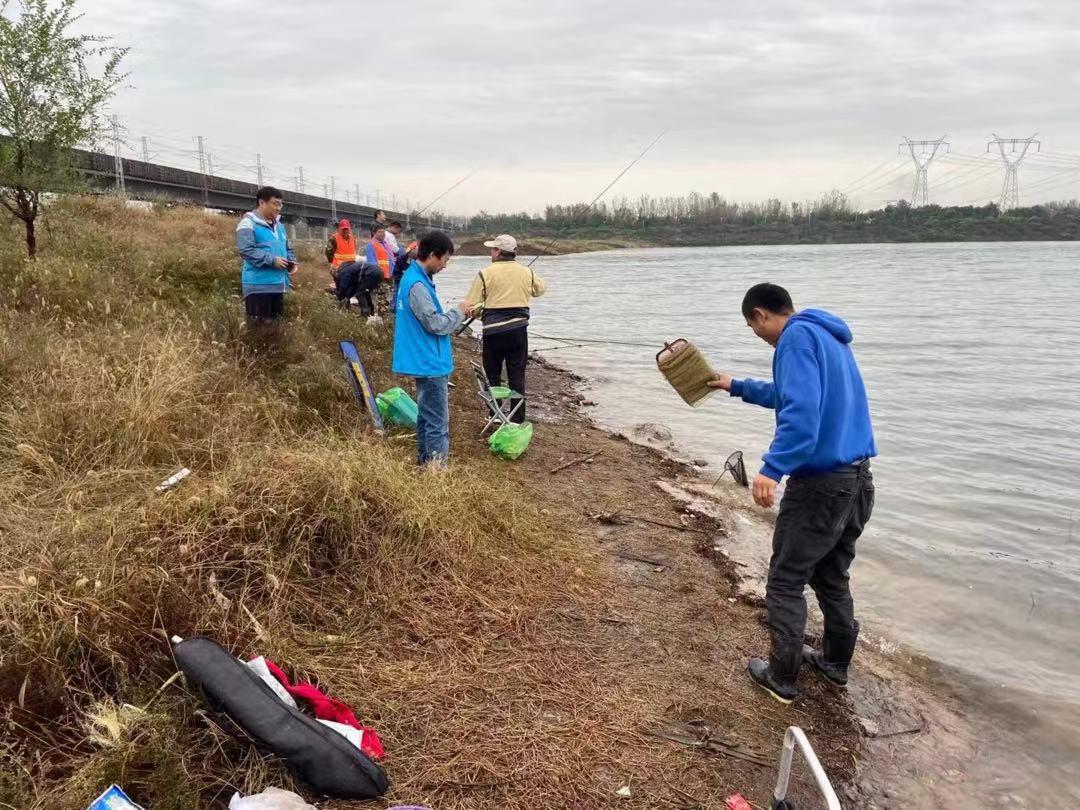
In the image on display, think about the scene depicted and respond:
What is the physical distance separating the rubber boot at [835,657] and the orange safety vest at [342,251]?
1007cm

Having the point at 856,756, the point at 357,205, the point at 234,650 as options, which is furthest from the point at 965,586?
the point at 357,205

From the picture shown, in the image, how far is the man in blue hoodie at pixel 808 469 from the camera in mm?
3209

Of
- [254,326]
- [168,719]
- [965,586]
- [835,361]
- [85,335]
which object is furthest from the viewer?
[254,326]

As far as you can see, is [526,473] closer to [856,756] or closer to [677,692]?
[677,692]

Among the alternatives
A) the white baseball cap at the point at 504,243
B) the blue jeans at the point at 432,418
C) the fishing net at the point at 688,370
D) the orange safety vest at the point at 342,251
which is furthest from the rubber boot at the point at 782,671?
the orange safety vest at the point at 342,251

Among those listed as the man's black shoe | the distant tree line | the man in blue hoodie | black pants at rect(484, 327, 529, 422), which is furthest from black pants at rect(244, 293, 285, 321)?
the distant tree line

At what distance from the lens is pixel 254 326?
22.4ft

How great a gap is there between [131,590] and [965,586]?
5.45 meters

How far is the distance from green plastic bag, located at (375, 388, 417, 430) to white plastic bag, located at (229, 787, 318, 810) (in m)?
4.35

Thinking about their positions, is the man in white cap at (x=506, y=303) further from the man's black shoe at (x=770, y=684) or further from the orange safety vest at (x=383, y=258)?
the orange safety vest at (x=383, y=258)

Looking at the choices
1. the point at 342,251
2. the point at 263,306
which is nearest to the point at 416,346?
the point at 263,306

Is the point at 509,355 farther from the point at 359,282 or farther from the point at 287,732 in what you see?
the point at 287,732

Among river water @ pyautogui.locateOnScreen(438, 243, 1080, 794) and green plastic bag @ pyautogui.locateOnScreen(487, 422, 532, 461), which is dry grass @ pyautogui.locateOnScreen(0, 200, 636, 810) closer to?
green plastic bag @ pyautogui.locateOnScreen(487, 422, 532, 461)

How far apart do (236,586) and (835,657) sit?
3.07 metres
